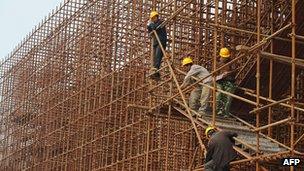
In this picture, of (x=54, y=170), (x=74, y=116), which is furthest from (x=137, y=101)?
(x=54, y=170)

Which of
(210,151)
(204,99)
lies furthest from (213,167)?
(204,99)

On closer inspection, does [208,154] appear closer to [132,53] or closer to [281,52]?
[281,52]

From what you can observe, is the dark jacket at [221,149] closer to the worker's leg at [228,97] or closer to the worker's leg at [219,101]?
the worker's leg at [228,97]

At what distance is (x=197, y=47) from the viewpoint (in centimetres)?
1747

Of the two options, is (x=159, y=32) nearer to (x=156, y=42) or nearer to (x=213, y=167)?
(x=156, y=42)

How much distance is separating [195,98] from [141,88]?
5308mm

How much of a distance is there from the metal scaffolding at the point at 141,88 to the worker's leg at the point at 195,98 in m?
0.14

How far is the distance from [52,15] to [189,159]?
12.9m

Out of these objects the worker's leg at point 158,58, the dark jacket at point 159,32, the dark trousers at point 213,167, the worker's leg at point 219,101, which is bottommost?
the dark trousers at point 213,167

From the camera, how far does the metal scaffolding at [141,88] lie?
13.3 meters

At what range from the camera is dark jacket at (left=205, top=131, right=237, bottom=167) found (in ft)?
35.7

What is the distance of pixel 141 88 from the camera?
19.4 m

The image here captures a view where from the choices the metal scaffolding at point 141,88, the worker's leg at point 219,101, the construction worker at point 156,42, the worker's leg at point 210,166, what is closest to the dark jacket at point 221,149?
the worker's leg at point 210,166

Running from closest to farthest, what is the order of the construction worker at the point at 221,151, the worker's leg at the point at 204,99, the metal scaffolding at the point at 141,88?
the construction worker at the point at 221,151
the metal scaffolding at the point at 141,88
the worker's leg at the point at 204,99
